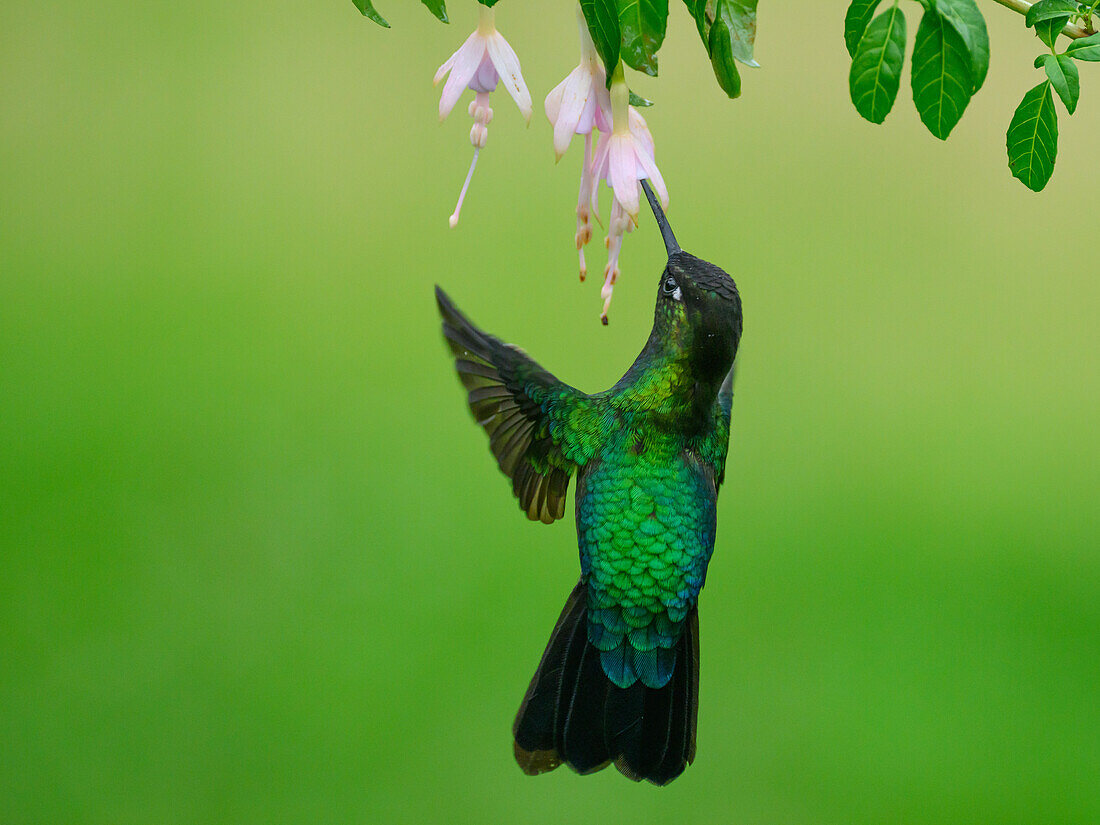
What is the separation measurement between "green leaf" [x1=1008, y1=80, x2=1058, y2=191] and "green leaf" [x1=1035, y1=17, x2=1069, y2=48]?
25mm

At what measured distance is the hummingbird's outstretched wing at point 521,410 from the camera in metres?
1.02

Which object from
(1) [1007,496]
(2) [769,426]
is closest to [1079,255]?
(1) [1007,496]

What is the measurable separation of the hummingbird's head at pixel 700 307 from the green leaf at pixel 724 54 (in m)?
0.12

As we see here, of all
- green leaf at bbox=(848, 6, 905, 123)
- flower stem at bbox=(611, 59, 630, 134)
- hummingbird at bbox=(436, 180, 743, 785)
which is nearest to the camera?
green leaf at bbox=(848, 6, 905, 123)

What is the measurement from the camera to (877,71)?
0.65m

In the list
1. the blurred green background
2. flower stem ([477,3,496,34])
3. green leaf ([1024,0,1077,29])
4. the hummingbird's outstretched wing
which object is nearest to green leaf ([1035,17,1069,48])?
green leaf ([1024,0,1077,29])

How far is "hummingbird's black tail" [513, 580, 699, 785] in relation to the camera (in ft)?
3.53

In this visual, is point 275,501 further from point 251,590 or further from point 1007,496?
point 1007,496

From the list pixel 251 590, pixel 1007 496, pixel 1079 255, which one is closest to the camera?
pixel 251 590

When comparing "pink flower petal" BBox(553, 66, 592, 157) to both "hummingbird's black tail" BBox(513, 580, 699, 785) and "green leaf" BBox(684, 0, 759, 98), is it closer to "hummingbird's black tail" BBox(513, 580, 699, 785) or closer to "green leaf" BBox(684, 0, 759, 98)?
"green leaf" BBox(684, 0, 759, 98)

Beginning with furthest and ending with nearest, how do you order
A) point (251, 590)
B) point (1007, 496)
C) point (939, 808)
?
point (1007, 496) < point (251, 590) < point (939, 808)

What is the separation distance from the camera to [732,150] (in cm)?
359

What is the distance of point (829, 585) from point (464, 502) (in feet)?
2.71

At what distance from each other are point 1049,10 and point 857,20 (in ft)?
0.39
